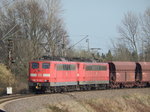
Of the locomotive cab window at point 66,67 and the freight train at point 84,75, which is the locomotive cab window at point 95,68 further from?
the locomotive cab window at point 66,67

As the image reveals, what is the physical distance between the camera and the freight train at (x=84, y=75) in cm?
3029

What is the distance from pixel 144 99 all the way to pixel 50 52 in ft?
75.3

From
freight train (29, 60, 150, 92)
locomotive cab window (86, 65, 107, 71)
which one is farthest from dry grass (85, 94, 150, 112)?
locomotive cab window (86, 65, 107, 71)

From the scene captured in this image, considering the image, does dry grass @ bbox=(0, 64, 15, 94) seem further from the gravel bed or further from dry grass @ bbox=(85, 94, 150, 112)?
dry grass @ bbox=(85, 94, 150, 112)

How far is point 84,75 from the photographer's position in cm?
3519

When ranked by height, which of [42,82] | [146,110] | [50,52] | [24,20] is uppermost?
[24,20]

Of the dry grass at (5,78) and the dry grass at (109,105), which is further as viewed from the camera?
the dry grass at (5,78)

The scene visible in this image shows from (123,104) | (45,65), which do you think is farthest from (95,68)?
(123,104)

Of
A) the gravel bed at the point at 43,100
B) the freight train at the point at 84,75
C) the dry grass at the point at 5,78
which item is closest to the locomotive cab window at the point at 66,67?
the freight train at the point at 84,75

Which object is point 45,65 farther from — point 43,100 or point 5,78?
point 5,78

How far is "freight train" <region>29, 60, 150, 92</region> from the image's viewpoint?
30288 mm

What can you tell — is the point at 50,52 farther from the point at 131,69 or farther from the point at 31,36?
the point at 131,69

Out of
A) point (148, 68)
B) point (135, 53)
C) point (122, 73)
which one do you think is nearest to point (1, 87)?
point (122, 73)

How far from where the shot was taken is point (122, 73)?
136 ft
